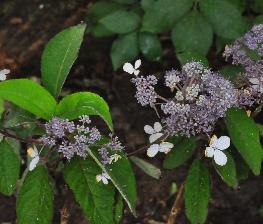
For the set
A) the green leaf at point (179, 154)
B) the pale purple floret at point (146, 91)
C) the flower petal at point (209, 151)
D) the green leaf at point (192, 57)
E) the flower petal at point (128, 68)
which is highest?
the pale purple floret at point (146, 91)

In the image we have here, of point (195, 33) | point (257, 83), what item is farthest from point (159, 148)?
point (195, 33)

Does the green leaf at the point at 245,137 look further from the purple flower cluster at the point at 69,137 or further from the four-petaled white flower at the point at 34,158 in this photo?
the four-petaled white flower at the point at 34,158

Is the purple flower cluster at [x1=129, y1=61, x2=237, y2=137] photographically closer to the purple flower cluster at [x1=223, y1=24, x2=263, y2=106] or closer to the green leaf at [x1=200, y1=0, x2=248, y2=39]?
the purple flower cluster at [x1=223, y1=24, x2=263, y2=106]

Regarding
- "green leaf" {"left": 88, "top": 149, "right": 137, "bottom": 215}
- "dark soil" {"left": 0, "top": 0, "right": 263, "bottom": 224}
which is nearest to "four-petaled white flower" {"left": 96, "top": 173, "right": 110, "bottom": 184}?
"green leaf" {"left": 88, "top": 149, "right": 137, "bottom": 215}

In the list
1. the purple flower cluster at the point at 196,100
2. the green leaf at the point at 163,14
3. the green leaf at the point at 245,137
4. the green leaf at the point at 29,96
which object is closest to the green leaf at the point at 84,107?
the green leaf at the point at 29,96

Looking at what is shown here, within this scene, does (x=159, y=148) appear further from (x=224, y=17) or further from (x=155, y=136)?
(x=224, y=17)

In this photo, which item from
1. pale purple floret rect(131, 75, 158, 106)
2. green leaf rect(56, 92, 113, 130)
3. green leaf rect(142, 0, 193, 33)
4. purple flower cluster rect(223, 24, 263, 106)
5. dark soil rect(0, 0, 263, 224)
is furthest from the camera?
dark soil rect(0, 0, 263, 224)

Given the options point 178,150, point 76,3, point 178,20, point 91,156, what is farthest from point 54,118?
point 76,3
